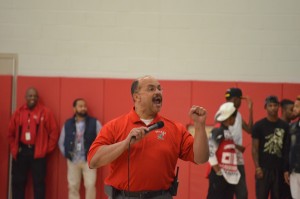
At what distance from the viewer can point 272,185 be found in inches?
220

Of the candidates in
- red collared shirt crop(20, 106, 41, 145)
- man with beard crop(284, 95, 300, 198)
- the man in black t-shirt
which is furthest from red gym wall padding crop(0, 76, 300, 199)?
man with beard crop(284, 95, 300, 198)

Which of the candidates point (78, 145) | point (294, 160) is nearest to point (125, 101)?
point (78, 145)

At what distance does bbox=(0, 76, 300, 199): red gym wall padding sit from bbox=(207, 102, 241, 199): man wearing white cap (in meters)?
1.55

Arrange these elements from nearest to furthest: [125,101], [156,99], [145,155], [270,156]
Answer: [145,155] < [156,99] < [270,156] < [125,101]

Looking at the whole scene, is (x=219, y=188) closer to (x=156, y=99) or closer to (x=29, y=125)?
(x=156, y=99)

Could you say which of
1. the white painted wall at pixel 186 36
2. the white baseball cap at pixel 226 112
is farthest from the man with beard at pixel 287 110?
the white baseball cap at pixel 226 112

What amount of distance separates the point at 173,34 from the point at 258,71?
150 centimetres

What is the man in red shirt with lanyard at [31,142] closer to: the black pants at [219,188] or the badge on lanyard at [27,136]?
the badge on lanyard at [27,136]

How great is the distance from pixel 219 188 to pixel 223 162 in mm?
315

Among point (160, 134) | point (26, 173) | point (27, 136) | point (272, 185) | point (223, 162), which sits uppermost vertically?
point (160, 134)

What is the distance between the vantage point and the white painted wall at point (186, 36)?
A: 6.89m

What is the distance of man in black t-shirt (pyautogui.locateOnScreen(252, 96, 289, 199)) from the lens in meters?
5.56

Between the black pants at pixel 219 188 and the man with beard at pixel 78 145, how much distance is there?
2178 millimetres

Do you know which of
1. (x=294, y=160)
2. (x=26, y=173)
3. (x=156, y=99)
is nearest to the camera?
(x=156, y=99)
